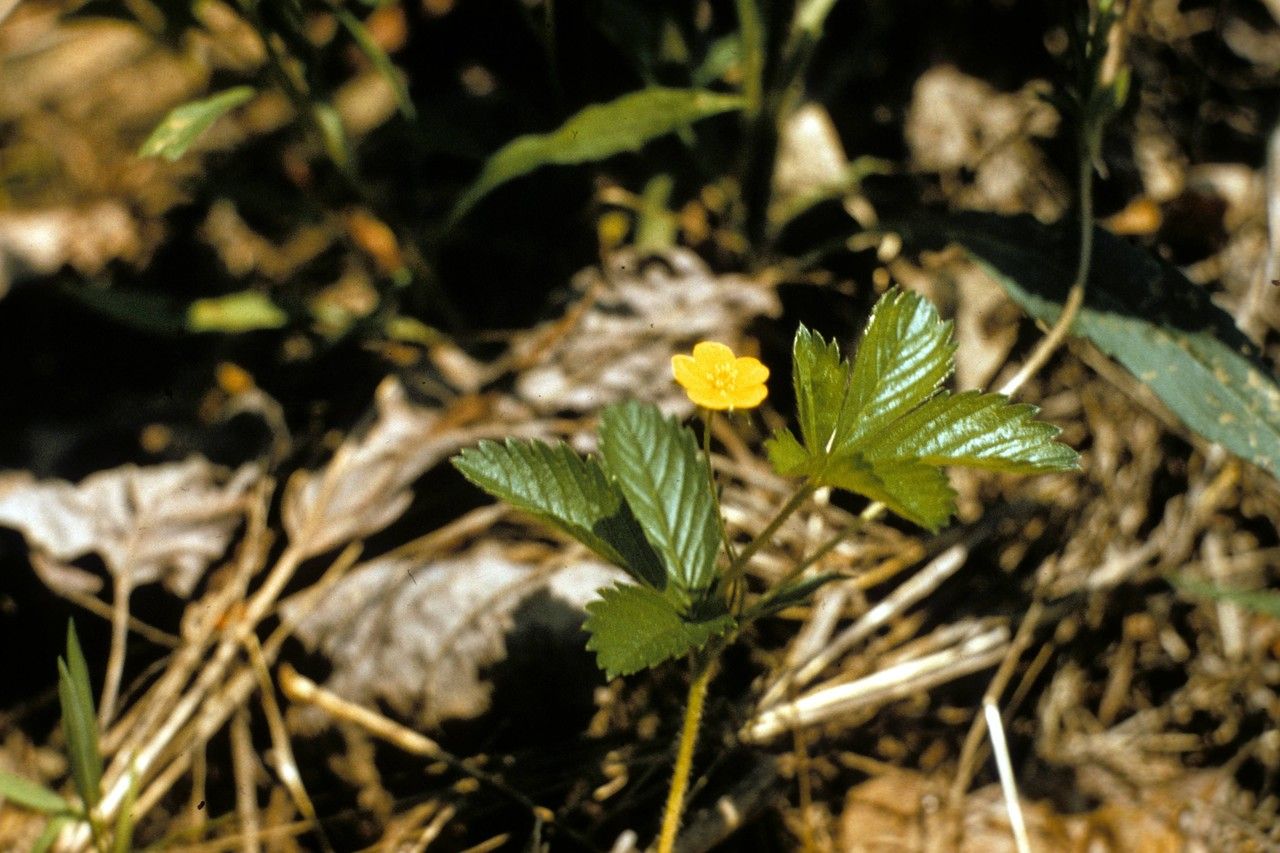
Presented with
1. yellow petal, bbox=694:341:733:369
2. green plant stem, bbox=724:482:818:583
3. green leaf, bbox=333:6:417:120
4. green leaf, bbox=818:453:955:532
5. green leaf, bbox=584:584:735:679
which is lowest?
green leaf, bbox=584:584:735:679

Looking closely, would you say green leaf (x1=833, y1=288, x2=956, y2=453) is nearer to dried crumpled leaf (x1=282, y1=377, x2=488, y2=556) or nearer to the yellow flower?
the yellow flower

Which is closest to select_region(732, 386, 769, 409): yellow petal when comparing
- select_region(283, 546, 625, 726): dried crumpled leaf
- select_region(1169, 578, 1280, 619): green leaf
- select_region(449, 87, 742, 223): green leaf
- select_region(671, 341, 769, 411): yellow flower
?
select_region(671, 341, 769, 411): yellow flower

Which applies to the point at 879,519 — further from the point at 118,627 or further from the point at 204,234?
the point at 204,234

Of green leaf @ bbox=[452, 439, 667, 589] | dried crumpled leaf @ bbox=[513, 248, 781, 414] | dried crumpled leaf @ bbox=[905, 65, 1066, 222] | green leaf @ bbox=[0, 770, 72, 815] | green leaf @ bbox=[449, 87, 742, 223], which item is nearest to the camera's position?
green leaf @ bbox=[452, 439, 667, 589]

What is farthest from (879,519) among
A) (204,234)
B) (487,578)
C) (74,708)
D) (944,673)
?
(204,234)

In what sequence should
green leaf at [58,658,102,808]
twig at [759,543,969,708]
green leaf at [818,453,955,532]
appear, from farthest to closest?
1. twig at [759,543,969,708]
2. green leaf at [58,658,102,808]
3. green leaf at [818,453,955,532]

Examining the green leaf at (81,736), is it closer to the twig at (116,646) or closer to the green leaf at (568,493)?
the twig at (116,646)

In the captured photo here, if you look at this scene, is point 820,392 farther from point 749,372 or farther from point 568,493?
point 568,493
